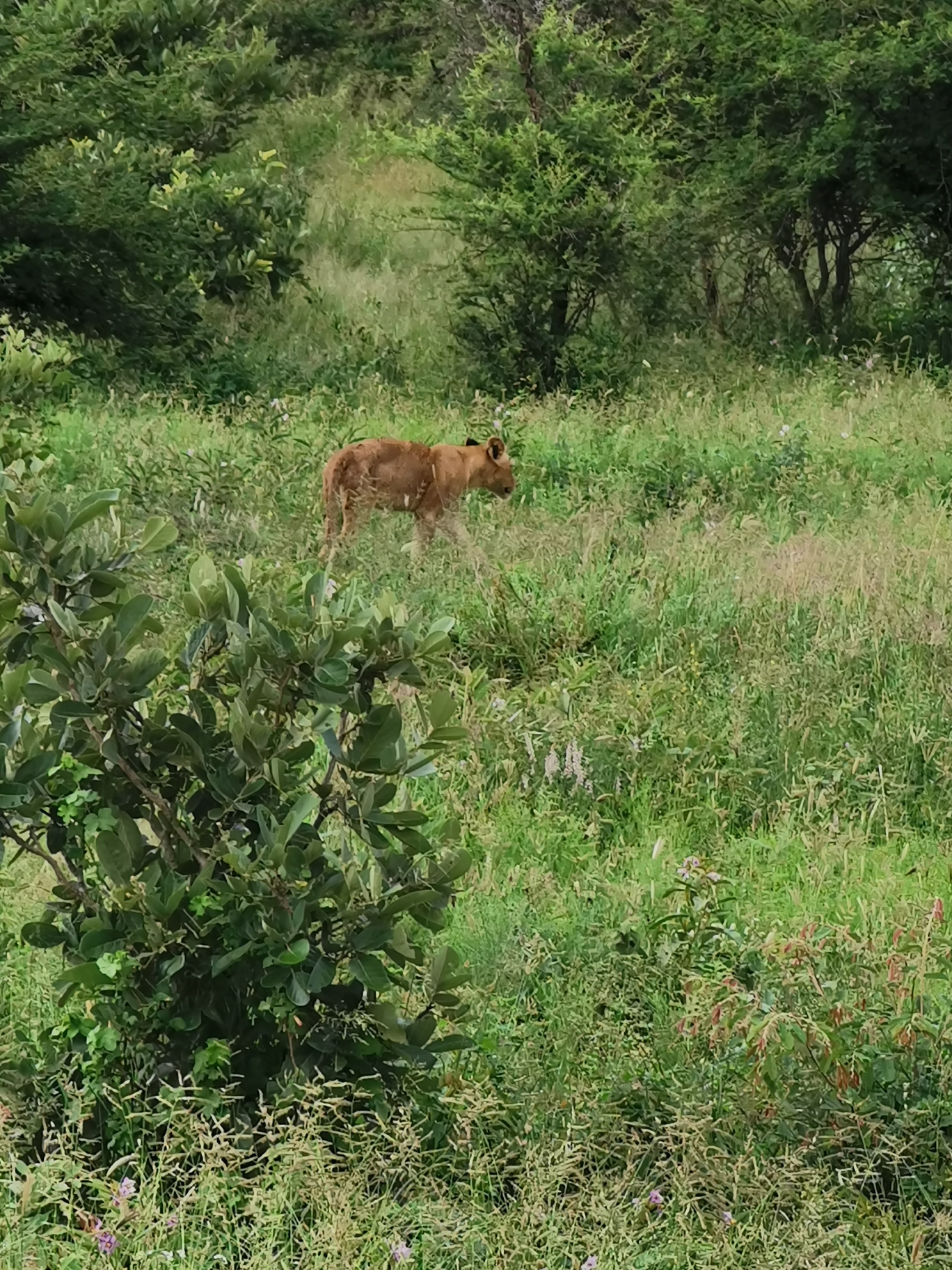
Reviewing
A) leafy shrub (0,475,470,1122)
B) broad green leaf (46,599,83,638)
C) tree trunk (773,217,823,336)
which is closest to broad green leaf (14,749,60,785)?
leafy shrub (0,475,470,1122)

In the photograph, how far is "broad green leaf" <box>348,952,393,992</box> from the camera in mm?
2869

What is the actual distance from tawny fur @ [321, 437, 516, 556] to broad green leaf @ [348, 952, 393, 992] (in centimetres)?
421

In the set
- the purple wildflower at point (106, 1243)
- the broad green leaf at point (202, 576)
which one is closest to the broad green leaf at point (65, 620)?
the broad green leaf at point (202, 576)

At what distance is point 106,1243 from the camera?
8.42ft

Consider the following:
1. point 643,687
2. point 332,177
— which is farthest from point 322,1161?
point 332,177

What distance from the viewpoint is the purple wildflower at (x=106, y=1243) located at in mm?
2559

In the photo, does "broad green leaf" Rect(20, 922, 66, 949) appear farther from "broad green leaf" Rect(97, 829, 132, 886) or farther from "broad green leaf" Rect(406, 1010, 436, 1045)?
"broad green leaf" Rect(406, 1010, 436, 1045)

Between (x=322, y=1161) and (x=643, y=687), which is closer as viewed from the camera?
(x=322, y=1161)

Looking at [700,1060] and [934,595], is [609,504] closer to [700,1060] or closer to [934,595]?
[934,595]

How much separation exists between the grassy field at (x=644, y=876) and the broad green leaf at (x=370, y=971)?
0.25m

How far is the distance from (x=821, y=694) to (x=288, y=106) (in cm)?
1708

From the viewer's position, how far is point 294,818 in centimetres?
281

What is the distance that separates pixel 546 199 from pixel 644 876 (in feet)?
28.5

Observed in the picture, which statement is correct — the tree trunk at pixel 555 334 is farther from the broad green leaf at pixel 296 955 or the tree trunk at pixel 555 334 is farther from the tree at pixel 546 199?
the broad green leaf at pixel 296 955
